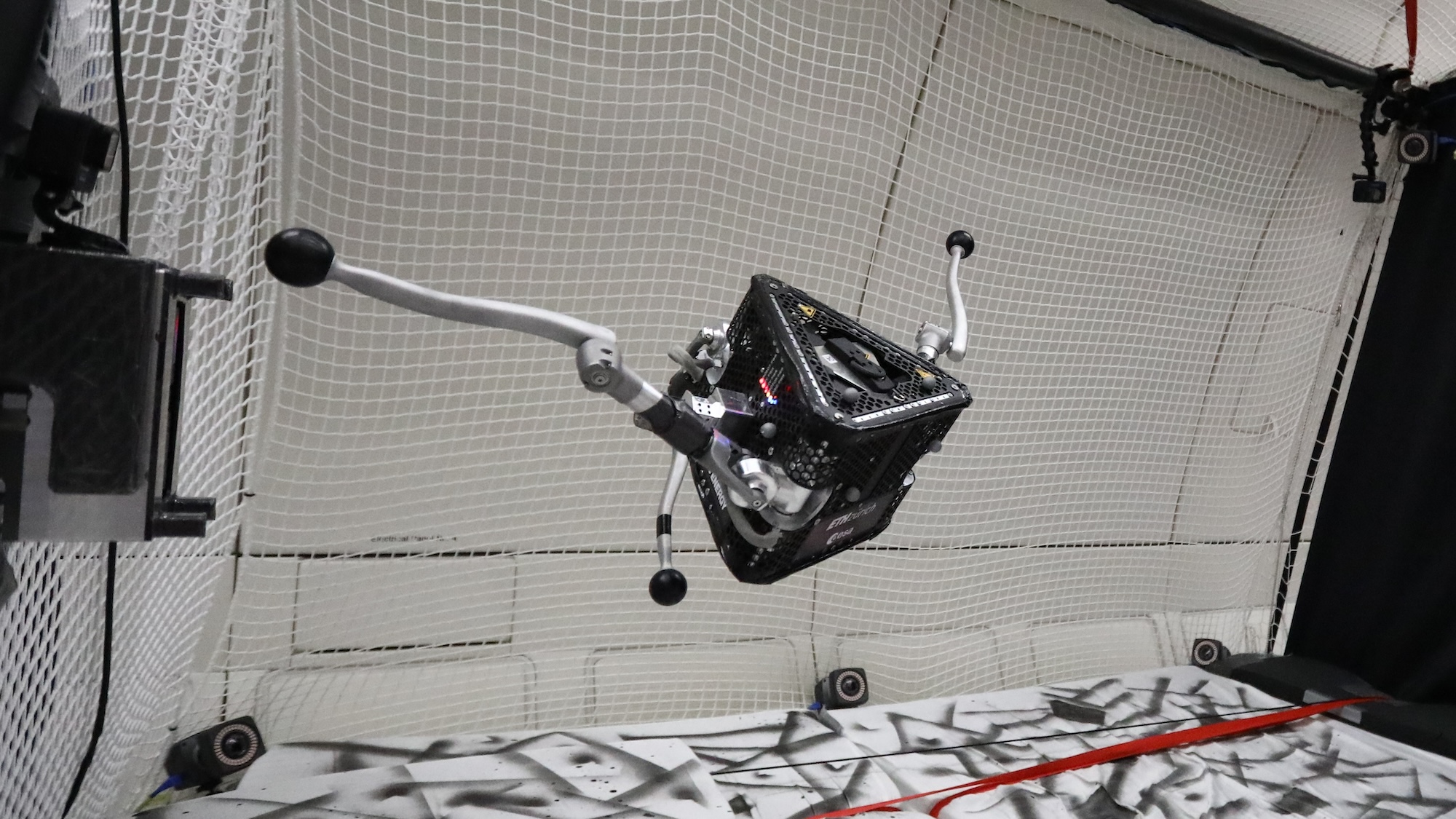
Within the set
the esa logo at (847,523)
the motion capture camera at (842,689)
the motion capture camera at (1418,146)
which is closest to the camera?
the esa logo at (847,523)

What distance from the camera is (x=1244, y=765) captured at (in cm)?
214

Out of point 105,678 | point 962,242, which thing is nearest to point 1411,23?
point 962,242

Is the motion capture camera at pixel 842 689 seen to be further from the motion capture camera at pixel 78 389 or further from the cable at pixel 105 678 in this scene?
the motion capture camera at pixel 78 389

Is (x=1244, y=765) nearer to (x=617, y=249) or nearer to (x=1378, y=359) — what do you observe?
(x=1378, y=359)

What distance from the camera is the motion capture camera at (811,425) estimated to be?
1.16 meters

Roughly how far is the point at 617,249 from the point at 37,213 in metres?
1.25

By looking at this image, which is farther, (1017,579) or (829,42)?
(1017,579)

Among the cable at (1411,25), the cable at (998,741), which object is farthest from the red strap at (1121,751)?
the cable at (1411,25)

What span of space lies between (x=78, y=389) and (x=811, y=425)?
2.61 feet

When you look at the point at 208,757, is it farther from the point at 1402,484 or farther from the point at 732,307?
the point at 1402,484

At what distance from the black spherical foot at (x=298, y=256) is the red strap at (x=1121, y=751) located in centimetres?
137

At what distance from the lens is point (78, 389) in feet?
2.52

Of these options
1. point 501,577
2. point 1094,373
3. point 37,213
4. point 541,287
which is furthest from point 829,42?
point 37,213

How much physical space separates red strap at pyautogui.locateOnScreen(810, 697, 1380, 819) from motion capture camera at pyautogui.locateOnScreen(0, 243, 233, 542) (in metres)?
1.35
